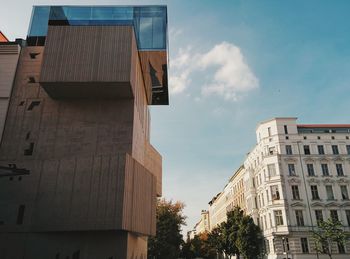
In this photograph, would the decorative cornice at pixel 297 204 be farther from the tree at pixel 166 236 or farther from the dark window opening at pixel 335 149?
the tree at pixel 166 236

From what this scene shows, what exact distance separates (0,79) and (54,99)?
594 cm

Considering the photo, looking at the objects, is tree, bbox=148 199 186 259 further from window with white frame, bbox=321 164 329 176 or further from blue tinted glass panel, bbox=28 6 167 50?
blue tinted glass panel, bbox=28 6 167 50

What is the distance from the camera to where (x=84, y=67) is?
2484 cm

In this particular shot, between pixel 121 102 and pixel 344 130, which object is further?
pixel 344 130

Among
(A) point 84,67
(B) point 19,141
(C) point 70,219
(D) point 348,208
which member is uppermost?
Answer: (A) point 84,67

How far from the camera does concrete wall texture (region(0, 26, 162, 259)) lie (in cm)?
2180

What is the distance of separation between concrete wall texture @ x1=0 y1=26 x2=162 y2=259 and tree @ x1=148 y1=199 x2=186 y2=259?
1904cm

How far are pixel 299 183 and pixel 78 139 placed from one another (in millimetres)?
35209

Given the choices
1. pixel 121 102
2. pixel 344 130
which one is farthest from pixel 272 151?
pixel 121 102

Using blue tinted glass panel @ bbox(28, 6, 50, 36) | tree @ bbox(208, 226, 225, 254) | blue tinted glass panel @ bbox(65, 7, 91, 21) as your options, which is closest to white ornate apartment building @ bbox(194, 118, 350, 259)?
tree @ bbox(208, 226, 225, 254)

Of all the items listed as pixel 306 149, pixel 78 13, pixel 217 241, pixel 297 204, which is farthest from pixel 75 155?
pixel 217 241

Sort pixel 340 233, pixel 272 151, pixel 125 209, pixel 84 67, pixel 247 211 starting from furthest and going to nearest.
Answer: pixel 247 211 < pixel 272 151 < pixel 340 233 < pixel 84 67 < pixel 125 209

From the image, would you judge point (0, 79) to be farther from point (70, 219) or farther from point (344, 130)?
point (344, 130)

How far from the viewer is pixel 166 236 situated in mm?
46312
